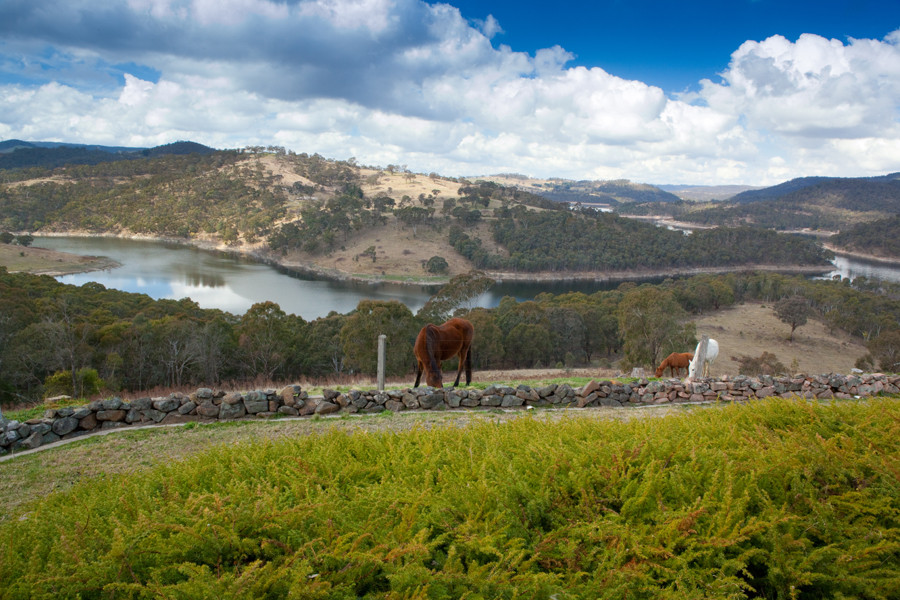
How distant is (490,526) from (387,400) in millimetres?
5588

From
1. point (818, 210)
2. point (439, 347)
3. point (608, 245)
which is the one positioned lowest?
point (439, 347)

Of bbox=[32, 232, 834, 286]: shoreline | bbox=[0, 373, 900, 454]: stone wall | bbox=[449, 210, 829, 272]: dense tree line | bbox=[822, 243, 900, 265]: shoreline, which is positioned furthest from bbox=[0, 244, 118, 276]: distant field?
bbox=[822, 243, 900, 265]: shoreline

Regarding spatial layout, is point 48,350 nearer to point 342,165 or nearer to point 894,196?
point 342,165

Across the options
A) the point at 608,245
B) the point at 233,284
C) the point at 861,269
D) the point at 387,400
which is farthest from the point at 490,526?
the point at 861,269

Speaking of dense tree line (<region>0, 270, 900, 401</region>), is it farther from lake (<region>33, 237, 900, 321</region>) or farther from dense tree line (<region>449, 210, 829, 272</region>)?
dense tree line (<region>449, 210, 829, 272</region>)

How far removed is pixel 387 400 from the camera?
816 cm

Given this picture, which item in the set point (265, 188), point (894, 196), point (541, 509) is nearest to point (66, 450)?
point (541, 509)

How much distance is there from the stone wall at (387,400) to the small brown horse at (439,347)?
2.68 feet

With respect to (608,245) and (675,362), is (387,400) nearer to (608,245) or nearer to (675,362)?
(675,362)

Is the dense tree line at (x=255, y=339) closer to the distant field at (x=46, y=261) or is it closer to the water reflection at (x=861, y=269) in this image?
the distant field at (x=46, y=261)

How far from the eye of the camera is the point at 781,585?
261cm

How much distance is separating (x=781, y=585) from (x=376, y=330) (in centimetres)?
2130

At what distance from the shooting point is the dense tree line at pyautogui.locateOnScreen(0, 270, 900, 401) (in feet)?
63.3

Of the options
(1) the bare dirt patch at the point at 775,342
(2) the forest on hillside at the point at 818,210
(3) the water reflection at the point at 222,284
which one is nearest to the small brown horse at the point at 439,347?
(1) the bare dirt patch at the point at 775,342
